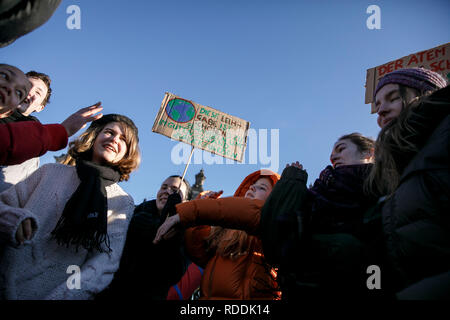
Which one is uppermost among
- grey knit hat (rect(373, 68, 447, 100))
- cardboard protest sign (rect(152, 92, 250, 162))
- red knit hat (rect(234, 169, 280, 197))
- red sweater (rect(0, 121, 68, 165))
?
cardboard protest sign (rect(152, 92, 250, 162))

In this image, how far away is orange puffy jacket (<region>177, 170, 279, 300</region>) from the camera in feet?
6.14

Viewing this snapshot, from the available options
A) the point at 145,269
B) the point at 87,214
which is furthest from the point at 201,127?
the point at 87,214

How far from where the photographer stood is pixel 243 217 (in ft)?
6.08

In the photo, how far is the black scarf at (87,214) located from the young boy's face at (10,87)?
0.86 m

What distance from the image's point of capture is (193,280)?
3779 mm

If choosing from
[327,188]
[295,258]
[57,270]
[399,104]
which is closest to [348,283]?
[295,258]

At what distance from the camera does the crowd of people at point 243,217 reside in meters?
1.13

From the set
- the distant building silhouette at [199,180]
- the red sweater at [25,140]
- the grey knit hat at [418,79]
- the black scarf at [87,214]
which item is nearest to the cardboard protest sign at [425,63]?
the grey knit hat at [418,79]

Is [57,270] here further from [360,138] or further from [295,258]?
[360,138]

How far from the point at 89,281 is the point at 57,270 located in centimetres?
26

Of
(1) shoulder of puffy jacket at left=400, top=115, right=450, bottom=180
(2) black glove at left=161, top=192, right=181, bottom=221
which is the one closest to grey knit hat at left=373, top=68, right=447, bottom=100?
(1) shoulder of puffy jacket at left=400, top=115, right=450, bottom=180

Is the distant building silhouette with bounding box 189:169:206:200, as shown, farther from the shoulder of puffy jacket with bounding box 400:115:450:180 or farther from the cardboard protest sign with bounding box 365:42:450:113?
the shoulder of puffy jacket with bounding box 400:115:450:180

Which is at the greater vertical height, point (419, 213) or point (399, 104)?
Result: point (399, 104)

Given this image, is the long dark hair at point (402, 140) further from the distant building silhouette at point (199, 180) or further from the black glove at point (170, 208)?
the distant building silhouette at point (199, 180)
